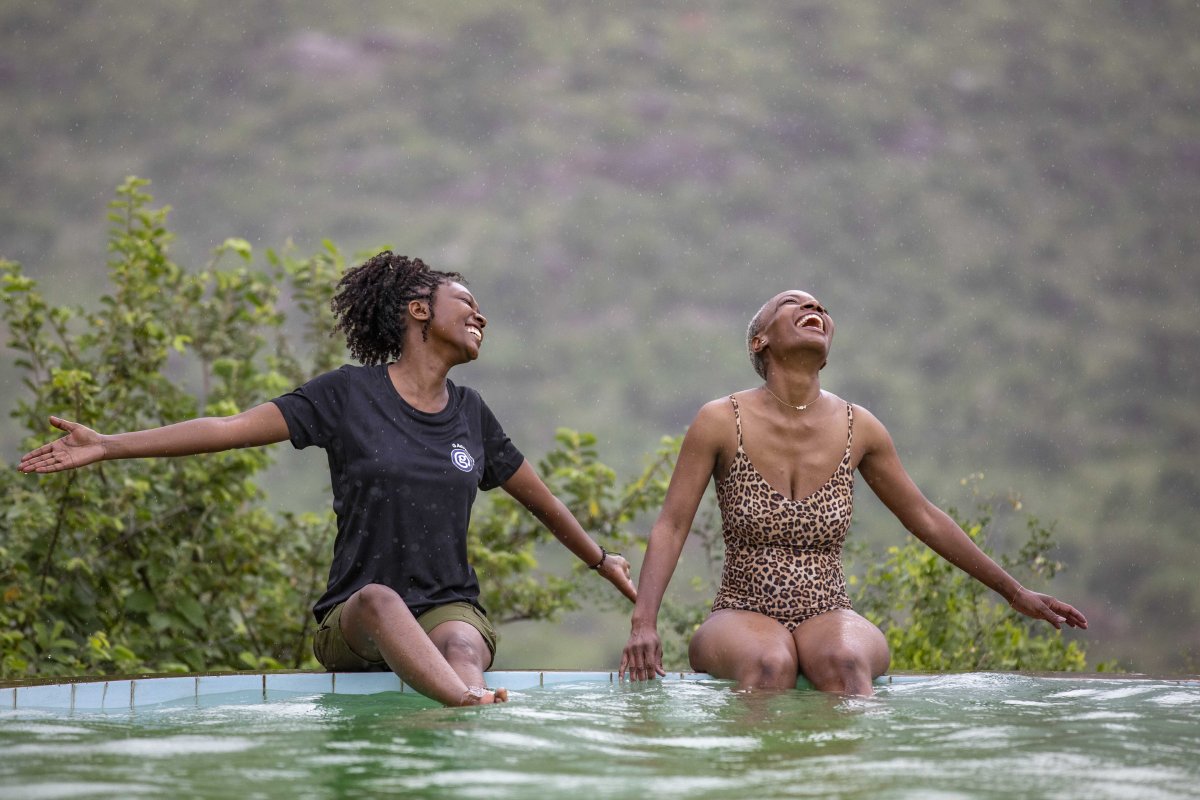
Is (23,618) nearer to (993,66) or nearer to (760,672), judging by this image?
(760,672)

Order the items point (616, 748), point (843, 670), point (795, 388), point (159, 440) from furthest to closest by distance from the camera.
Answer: point (795, 388)
point (843, 670)
point (159, 440)
point (616, 748)

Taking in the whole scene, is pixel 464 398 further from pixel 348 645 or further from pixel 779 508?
pixel 779 508

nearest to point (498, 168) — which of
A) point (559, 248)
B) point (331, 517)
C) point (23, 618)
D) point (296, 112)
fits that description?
point (559, 248)

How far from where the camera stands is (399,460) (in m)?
3.84

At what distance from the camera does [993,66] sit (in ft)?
32.7

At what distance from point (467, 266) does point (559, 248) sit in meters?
0.63

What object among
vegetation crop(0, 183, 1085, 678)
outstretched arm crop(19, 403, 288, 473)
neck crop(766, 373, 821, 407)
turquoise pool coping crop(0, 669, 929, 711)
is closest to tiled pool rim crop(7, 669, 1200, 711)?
turquoise pool coping crop(0, 669, 929, 711)

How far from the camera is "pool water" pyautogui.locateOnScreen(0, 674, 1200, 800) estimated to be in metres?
2.33

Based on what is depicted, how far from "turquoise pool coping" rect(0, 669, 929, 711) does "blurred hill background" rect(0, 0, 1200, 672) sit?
15.3 feet

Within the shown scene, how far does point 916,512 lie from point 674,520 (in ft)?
2.47

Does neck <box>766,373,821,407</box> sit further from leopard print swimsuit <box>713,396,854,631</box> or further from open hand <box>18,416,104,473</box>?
open hand <box>18,416,104,473</box>

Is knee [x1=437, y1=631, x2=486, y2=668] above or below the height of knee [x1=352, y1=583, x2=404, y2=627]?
below

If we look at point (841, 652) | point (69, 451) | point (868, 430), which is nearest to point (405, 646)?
point (69, 451)

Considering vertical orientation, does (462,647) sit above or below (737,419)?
below
